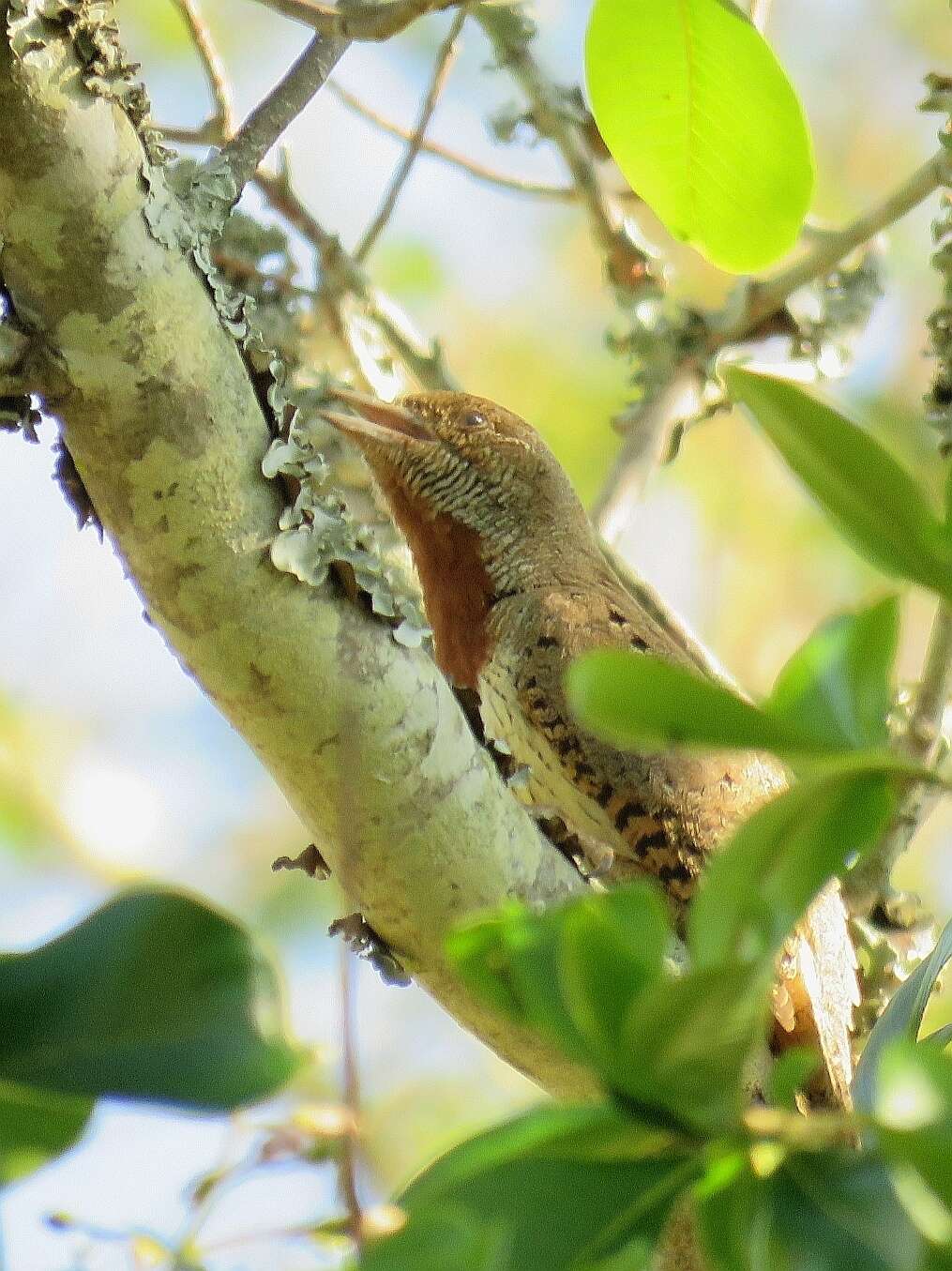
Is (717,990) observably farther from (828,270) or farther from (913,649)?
(913,649)

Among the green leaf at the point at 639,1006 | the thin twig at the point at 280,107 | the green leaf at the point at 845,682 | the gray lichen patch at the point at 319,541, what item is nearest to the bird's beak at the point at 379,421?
the thin twig at the point at 280,107

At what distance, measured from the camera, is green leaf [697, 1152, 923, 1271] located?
106cm

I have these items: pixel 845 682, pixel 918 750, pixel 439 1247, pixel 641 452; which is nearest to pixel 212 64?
pixel 641 452

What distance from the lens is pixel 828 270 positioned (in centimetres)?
425

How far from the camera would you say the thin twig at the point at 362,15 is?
2123 mm

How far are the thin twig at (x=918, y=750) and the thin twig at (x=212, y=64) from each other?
78.3 inches

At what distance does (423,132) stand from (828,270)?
1.39 m

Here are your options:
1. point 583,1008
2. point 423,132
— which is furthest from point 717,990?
point 423,132

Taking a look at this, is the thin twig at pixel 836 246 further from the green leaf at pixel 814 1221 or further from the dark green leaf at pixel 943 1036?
the green leaf at pixel 814 1221

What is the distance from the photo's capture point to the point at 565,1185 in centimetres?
109

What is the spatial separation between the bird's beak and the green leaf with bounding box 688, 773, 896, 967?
295cm

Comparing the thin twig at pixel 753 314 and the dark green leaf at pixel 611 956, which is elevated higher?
the thin twig at pixel 753 314

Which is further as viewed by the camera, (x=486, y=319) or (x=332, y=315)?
(x=486, y=319)

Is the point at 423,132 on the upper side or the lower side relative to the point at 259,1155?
upper
